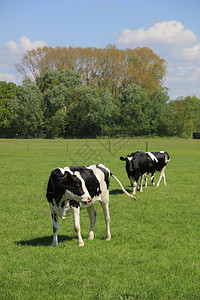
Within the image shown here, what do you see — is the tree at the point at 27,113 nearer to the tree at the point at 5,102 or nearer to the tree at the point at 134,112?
the tree at the point at 5,102

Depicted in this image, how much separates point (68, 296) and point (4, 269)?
5.83ft

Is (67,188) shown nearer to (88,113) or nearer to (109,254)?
(109,254)

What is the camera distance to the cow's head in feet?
24.8

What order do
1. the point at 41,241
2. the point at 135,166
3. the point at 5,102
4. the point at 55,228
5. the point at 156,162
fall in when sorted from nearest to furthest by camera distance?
the point at 55,228 → the point at 41,241 → the point at 135,166 → the point at 156,162 → the point at 5,102

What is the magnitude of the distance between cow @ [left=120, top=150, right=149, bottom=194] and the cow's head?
7497 millimetres

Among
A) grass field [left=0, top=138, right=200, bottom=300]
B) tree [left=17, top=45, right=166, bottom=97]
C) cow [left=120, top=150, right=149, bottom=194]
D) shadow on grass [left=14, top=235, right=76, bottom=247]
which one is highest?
tree [left=17, top=45, right=166, bottom=97]

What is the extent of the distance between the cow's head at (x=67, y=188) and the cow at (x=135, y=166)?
24.6ft

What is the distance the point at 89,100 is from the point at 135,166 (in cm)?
5936

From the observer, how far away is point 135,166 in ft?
50.8

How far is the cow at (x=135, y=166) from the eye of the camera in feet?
50.4

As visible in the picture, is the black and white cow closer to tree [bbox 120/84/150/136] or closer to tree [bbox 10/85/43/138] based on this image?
tree [bbox 120/84/150/136]

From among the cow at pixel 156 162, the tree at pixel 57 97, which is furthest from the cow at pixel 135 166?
the tree at pixel 57 97

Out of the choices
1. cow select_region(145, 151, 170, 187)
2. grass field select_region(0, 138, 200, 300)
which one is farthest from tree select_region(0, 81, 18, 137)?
grass field select_region(0, 138, 200, 300)

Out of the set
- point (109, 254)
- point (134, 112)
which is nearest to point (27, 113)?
point (134, 112)
